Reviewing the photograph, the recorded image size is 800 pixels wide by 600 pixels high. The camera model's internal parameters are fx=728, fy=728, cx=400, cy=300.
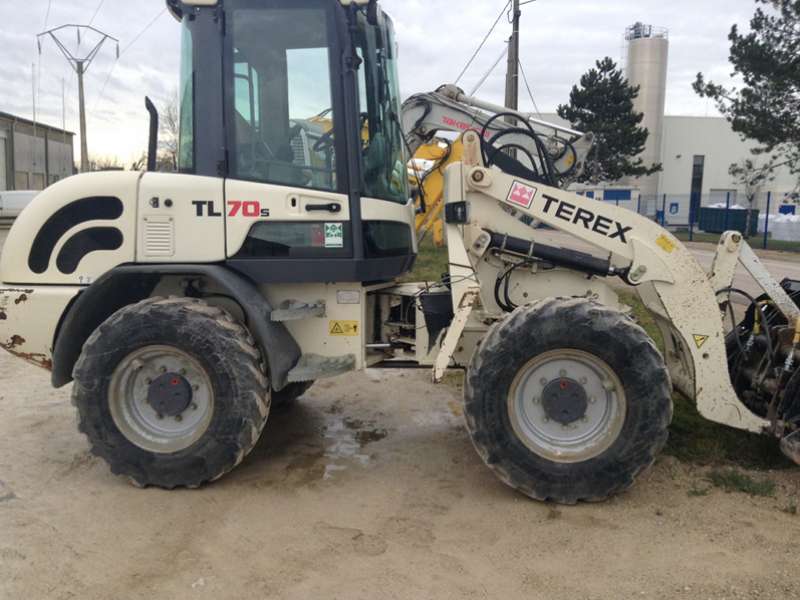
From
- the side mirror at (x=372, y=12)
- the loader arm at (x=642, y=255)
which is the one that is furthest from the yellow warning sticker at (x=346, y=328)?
the side mirror at (x=372, y=12)

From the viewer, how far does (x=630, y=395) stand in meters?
4.12

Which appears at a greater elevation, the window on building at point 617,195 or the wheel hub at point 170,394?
the window on building at point 617,195

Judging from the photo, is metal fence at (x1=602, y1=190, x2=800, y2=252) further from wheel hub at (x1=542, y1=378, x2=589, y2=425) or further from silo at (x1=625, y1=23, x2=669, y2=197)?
wheel hub at (x1=542, y1=378, x2=589, y2=425)

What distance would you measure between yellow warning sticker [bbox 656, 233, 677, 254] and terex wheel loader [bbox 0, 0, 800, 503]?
2cm

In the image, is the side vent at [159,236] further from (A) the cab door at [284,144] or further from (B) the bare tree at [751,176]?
(B) the bare tree at [751,176]

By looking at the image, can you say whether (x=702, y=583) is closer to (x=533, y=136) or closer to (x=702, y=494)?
(x=702, y=494)

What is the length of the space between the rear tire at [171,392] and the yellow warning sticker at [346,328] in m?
0.56

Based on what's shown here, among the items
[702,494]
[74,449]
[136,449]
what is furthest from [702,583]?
[74,449]

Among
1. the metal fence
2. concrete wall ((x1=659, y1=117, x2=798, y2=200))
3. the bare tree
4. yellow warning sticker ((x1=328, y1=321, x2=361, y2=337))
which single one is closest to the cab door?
yellow warning sticker ((x1=328, y1=321, x2=361, y2=337))

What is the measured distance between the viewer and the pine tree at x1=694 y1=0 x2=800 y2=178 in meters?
23.2

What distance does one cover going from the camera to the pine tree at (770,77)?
76.2 ft

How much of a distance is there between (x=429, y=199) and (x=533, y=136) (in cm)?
114

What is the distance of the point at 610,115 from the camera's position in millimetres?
36500

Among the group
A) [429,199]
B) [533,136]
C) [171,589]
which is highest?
[533,136]
